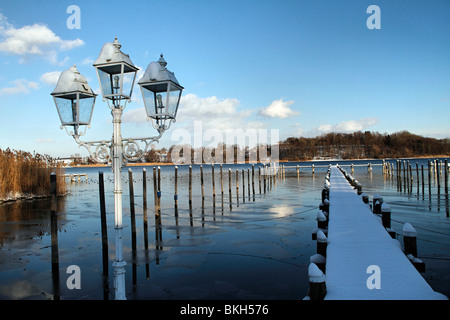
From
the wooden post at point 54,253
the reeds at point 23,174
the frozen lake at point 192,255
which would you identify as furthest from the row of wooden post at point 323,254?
the reeds at point 23,174

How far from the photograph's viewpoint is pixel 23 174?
94.1 feet

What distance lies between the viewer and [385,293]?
5.42 metres

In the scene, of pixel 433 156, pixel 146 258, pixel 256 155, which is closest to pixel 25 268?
pixel 146 258

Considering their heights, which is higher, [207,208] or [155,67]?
[155,67]

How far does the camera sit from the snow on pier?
215 inches

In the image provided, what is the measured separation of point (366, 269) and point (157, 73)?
17.6 feet

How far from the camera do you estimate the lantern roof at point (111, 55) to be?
17.3ft

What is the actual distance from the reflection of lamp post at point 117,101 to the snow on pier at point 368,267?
3.77 m

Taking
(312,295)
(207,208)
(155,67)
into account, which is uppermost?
(155,67)

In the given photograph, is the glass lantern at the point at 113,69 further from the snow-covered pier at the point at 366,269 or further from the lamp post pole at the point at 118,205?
the snow-covered pier at the point at 366,269

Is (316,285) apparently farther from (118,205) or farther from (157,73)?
(157,73)
